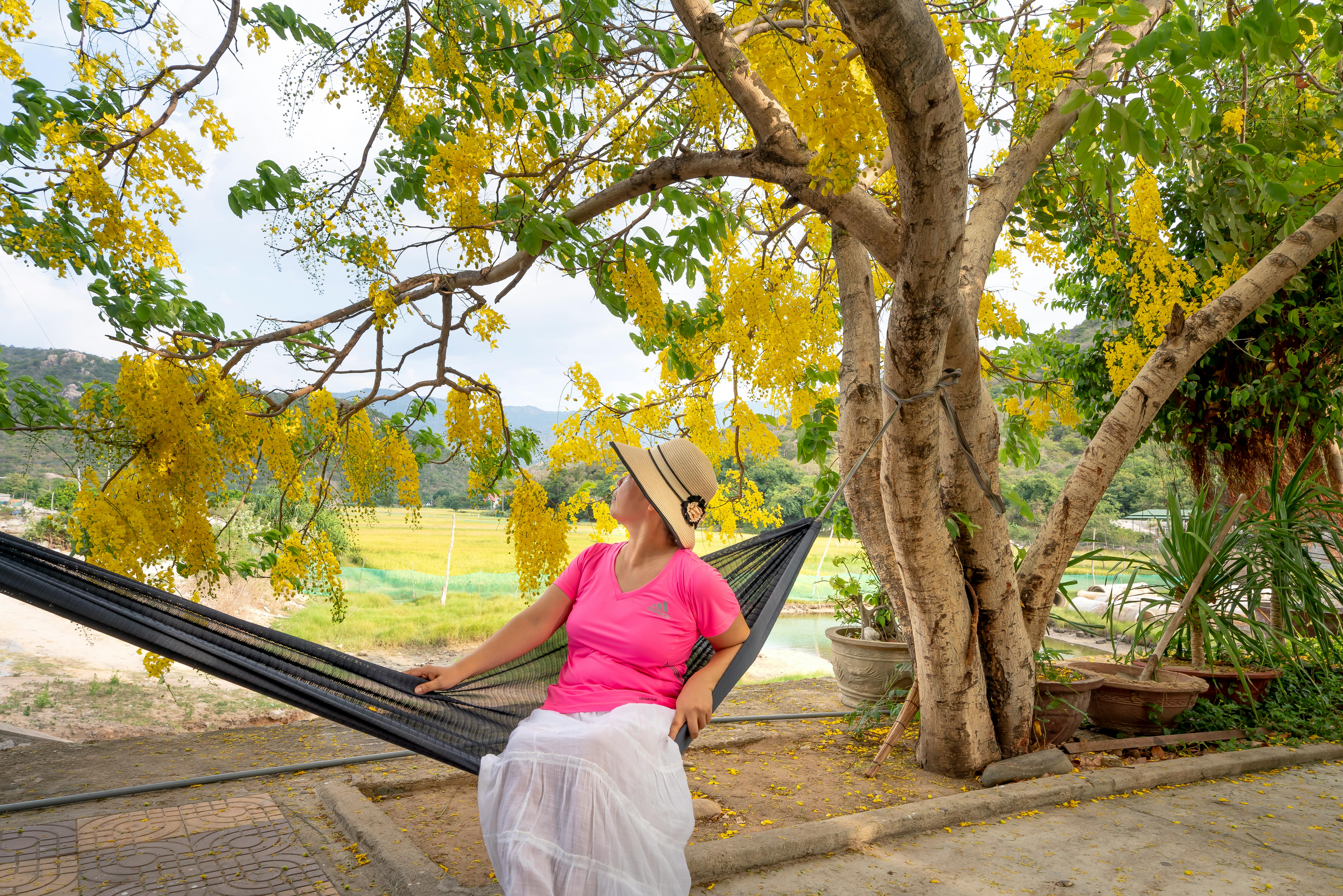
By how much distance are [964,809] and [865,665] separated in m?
1.27

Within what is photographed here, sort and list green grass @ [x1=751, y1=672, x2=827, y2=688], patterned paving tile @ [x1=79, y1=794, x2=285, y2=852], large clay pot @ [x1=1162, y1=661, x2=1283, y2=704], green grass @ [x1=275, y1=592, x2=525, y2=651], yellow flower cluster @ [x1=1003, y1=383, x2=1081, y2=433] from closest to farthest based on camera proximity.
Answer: patterned paving tile @ [x1=79, y1=794, x2=285, y2=852] < large clay pot @ [x1=1162, y1=661, x2=1283, y2=704] < yellow flower cluster @ [x1=1003, y1=383, x2=1081, y2=433] < green grass @ [x1=751, y1=672, x2=827, y2=688] < green grass @ [x1=275, y1=592, x2=525, y2=651]

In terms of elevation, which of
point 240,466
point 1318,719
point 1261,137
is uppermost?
point 1261,137

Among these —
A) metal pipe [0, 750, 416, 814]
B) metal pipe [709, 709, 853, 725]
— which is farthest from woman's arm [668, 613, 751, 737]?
metal pipe [709, 709, 853, 725]

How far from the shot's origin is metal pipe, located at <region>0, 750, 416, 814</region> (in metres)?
2.32

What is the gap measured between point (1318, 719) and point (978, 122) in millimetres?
2940

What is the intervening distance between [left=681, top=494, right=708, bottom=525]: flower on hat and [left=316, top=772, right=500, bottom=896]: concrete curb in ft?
3.10

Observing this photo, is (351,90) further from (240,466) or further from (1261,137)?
(1261,137)

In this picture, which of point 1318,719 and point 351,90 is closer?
point 351,90

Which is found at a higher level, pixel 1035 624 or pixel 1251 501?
pixel 1251 501

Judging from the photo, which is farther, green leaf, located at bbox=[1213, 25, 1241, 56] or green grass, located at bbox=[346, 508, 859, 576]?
green grass, located at bbox=[346, 508, 859, 576]

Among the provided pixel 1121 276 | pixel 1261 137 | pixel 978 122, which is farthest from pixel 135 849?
pixel 1121 276

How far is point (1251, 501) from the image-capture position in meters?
3.52

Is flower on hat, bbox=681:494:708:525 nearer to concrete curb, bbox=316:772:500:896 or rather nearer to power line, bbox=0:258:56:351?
concrete curb, bbox=316:772:500:896

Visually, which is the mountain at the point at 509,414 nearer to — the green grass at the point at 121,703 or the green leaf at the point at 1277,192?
the green grass at the point at 121,703
